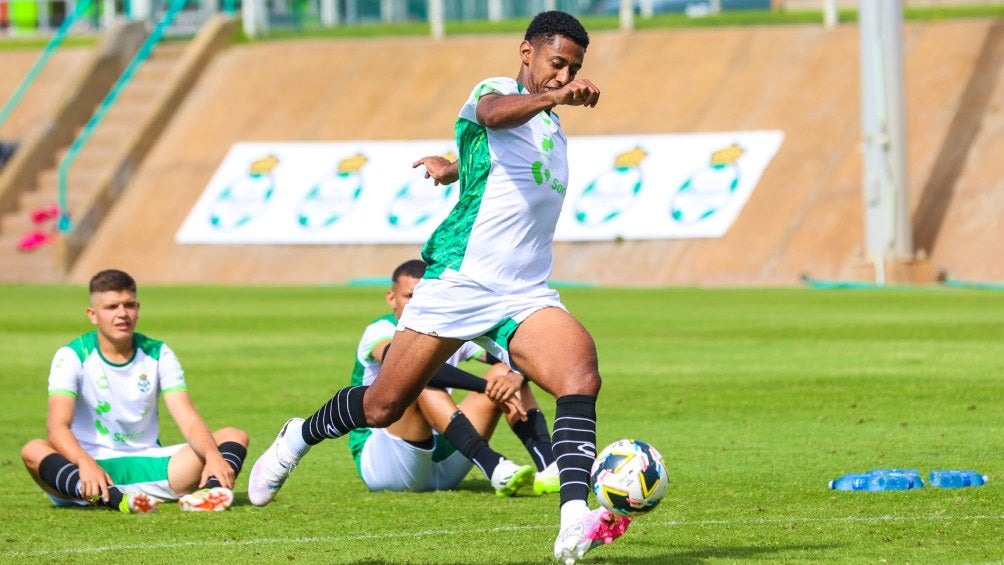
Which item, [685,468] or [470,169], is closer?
[470,169]

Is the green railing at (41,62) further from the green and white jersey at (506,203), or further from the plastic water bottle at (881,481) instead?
the green and white jersey at (506,203)

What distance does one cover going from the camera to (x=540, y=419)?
9.48 m

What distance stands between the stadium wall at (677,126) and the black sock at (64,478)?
19.8 meters

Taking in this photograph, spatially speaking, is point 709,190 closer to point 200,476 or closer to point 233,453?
point 233,453

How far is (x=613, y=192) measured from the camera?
30.2 m

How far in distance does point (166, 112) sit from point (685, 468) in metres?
29.2

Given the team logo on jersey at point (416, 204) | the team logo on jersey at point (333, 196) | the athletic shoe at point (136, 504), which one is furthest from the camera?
the team logo on jersey at point (333, 196)

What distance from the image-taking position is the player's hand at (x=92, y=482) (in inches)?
340

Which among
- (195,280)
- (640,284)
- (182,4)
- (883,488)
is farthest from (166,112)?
(883,488)

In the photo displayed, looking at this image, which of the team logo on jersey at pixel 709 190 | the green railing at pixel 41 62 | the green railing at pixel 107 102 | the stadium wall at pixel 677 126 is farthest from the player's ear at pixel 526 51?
the green railing at pixel 41 62

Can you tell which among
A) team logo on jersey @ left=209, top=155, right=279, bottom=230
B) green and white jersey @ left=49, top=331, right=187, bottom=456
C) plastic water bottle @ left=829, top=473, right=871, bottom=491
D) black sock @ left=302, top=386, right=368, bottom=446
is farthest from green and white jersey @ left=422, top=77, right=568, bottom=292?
team logo on jersey @ left=209, top=155, right=279, bottom=230

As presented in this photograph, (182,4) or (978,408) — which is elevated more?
(978,408)

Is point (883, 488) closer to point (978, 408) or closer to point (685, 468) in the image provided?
point (685, 468)

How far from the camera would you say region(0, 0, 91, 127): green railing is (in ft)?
128
